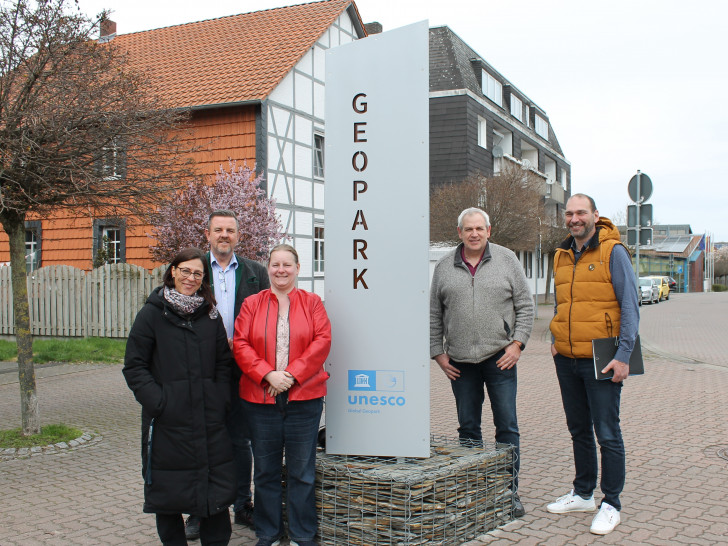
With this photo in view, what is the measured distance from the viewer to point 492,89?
105 ft

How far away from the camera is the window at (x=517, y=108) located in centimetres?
3503

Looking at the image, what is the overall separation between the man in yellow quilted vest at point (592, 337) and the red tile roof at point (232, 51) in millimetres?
13221

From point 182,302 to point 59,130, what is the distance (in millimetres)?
3138

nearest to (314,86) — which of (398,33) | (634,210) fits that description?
(634,210)

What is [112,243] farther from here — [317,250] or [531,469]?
[531,469]

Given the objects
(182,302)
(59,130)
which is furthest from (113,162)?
(182,302)

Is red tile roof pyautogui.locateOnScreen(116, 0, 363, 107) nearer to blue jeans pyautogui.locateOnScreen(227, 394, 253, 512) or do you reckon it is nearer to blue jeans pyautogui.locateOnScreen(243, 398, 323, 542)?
blue jeans pyautogui.locateOnScreen(227, 394, 253, 512)

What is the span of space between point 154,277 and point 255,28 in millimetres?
9732

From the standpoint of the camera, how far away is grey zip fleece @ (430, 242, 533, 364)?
437 centimetres

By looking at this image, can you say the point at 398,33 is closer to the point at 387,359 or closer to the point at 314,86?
the point at 387,359

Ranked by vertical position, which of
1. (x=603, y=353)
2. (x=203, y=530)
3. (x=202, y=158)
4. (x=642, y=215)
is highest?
(x=202, y=158)

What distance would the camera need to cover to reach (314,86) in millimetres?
18969

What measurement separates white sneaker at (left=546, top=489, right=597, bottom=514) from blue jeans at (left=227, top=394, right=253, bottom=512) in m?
1.97

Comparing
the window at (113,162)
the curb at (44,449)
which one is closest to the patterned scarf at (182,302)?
the window at (113,162)
